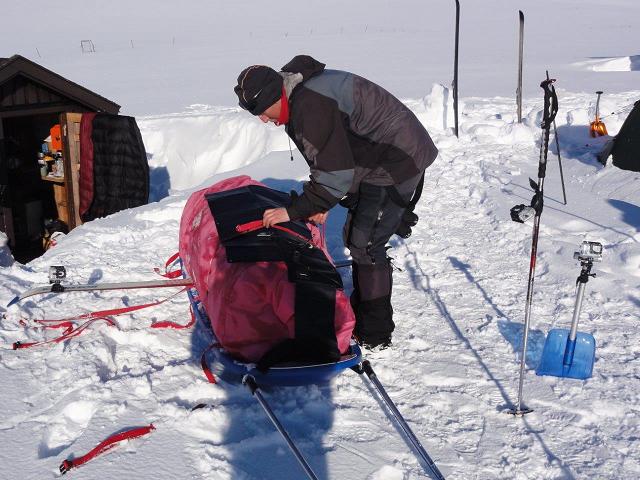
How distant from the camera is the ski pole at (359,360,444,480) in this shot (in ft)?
8.76

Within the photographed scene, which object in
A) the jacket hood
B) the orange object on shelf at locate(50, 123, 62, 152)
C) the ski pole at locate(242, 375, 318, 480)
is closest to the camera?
the ski pole at locate(242, 375, 318, 480)

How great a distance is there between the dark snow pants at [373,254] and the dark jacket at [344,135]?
0.10 meters

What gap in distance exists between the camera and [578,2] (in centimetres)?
5969

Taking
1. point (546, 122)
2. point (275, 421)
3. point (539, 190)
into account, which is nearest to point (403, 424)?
point (275, 421)

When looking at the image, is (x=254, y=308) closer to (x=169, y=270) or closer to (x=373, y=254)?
(x=373, y=254)

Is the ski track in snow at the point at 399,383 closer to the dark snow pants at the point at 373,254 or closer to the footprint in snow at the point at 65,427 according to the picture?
the footprint in snow at the point at 65,427

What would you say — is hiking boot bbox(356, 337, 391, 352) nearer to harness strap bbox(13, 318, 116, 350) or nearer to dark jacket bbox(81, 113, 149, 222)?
harness strap bbox(13, 318, 116, 350)

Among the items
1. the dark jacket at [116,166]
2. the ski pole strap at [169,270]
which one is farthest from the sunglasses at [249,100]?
the dark jacket at [116,166]

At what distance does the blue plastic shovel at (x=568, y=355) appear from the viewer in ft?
11.1

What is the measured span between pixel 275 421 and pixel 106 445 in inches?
29.6

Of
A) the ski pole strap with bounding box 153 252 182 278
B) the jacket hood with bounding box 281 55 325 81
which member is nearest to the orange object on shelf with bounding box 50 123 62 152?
the ski pole strap with bounding box 153 252 182 278

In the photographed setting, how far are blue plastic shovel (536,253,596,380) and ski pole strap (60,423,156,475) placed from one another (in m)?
2.13

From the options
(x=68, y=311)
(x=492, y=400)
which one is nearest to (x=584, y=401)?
(x=492, y=400)

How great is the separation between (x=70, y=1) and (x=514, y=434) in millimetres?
65702
